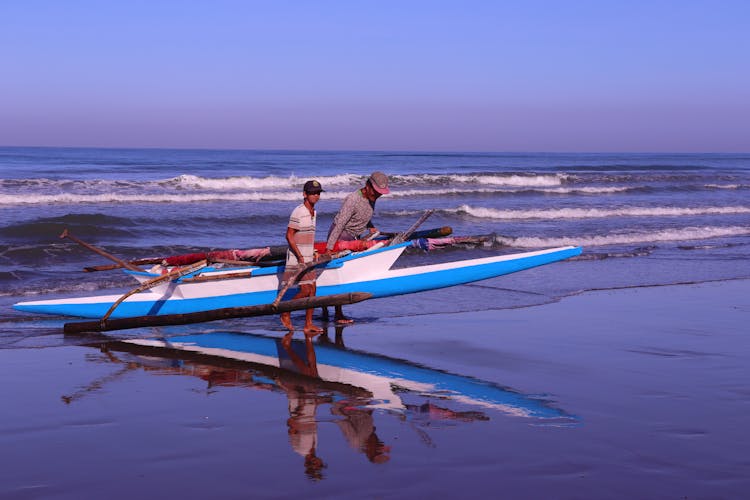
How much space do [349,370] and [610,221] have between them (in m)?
17.8

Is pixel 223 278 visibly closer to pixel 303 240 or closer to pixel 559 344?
pixel 303 240

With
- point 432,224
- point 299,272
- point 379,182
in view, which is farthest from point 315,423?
point 432,224

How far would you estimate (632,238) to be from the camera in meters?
20.0

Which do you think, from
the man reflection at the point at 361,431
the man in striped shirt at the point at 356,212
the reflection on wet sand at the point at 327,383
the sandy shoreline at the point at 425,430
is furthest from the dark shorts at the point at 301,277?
the man reflection at the point at 361,431

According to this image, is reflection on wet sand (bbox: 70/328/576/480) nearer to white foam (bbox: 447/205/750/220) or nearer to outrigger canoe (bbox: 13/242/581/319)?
outrigger canoe (bbox: 13/242/581/319)

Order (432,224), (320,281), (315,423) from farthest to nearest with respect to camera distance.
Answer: (432,224), (320,281), (315,423)

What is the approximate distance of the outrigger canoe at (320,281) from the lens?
9789 millimetres

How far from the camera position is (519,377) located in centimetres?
736

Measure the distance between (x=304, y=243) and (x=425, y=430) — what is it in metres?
3.88

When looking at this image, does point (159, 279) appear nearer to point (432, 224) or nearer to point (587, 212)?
point (432, 224)

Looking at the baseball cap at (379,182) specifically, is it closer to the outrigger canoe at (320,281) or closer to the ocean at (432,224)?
the outrigger canoe at (320,281)

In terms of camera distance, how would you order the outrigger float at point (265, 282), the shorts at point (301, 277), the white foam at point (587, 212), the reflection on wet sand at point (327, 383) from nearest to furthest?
the reflection on wet sand at point (327, 383)
the shorts at point (301, 277)
the outrigger float at point (265, 282)
the white foam at point (587, 212)

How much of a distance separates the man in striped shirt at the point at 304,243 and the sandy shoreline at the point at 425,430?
0.93 meters

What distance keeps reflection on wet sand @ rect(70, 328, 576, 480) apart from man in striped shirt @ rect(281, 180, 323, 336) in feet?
1.70
